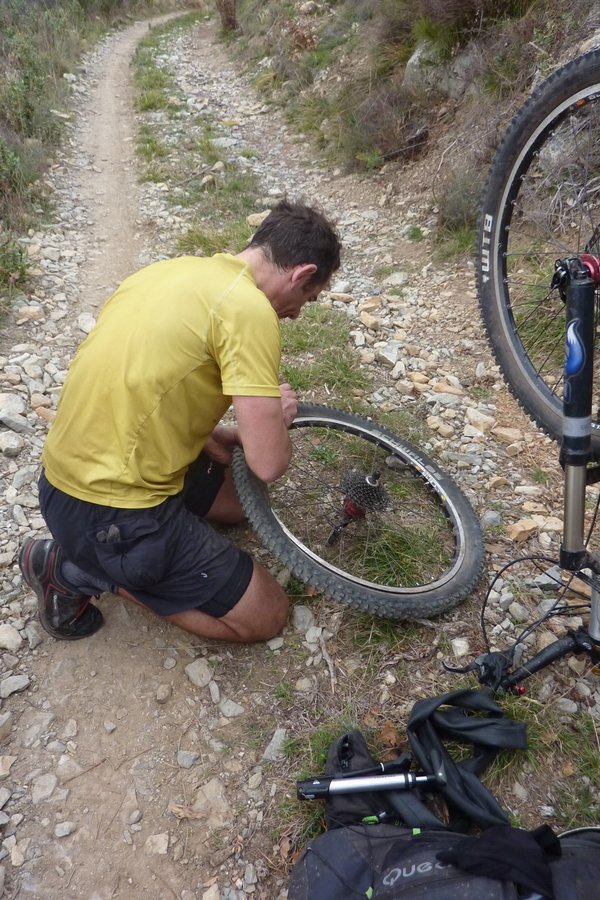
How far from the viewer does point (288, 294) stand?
2400 mm

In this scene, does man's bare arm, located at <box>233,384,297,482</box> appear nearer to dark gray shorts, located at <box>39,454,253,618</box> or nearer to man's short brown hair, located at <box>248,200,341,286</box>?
dark gray shorts, located at <box>39,454,253,618</box>

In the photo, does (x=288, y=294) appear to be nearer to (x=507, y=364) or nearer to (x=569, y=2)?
(x=507, y=364)

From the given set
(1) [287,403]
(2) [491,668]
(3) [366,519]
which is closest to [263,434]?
(1) [287,403]

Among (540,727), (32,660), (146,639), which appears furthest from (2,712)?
(540,727)

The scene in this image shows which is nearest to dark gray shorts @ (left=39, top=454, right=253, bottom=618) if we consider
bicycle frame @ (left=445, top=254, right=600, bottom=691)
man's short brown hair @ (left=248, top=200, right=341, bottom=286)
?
man's short brown hair @ (left=248, top=200, right=341, bottom=286)

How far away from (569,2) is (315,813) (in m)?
6.27

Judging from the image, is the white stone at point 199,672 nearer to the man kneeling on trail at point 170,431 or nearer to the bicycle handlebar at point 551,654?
the man kneeling on trail at point 170,431

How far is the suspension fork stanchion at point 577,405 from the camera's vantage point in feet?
6.07

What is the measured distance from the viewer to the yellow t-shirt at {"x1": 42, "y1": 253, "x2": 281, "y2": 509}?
2123 mm

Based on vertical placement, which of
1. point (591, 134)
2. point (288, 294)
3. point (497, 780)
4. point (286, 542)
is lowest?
point (497, 780)

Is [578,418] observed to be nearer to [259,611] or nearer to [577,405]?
[577,405]

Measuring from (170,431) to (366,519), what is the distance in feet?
3.49

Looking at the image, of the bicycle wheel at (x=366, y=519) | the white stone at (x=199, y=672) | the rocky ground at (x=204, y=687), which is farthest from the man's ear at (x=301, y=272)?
the white stone at (x=199, y=672)

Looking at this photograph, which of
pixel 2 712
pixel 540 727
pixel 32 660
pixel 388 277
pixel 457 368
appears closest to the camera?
pixel 540 727
